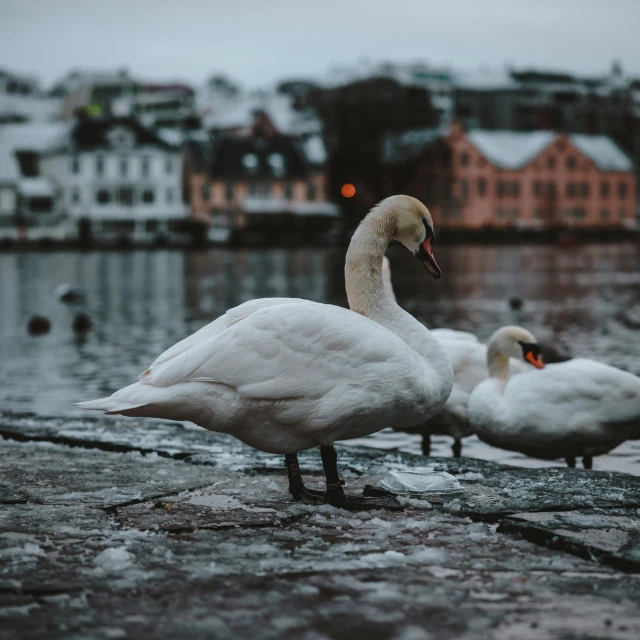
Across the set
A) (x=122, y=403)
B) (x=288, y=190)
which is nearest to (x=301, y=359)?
(x=122, y=403)

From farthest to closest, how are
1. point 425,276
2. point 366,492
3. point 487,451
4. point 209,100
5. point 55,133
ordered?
point 209,100
point 55,133
point 425,276
point 487,451
point 366,492

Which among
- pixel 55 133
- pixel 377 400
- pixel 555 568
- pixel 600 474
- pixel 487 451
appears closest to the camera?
pixel 555 568

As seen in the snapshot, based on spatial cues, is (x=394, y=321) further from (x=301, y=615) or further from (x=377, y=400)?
(x=301, y=615)

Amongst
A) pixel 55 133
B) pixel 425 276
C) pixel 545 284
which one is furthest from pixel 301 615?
pixel 55 133

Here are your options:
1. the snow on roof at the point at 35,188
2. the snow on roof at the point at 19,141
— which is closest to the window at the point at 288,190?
the snow on roof at the point at 19,141

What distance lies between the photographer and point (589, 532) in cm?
431

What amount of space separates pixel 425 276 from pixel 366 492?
1350 inches

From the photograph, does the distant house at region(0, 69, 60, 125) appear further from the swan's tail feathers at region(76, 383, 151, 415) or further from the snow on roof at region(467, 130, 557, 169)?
the swan's tail feathers at region(76, 383, 151, 415)

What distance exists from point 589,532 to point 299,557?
46.7 inches

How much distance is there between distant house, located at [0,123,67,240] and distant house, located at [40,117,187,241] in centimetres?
101

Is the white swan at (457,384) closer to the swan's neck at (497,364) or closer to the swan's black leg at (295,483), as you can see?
the swan's neck at (497,364)

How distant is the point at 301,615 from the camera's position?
334 centimetres

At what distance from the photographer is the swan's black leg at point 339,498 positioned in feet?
16.0

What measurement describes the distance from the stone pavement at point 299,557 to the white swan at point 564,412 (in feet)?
4.25
